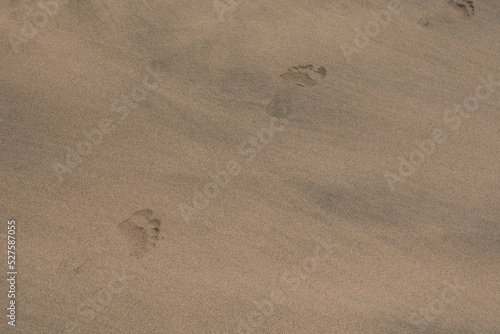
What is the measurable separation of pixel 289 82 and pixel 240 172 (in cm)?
82

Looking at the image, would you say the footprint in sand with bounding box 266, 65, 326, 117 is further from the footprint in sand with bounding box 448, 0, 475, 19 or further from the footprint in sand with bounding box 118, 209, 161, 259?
the footprint in sand with bounding box 448, 0, 475, 19

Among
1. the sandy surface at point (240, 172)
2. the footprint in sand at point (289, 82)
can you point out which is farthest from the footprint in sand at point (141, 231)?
the footprint in sand at point (289, 82)

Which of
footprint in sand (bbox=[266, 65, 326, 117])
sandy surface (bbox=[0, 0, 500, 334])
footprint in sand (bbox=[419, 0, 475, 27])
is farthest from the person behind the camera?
footprint in sand (bbox=[419, 0, 475, 27])

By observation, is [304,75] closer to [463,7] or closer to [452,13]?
[452,13]

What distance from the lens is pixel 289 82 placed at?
2832mm

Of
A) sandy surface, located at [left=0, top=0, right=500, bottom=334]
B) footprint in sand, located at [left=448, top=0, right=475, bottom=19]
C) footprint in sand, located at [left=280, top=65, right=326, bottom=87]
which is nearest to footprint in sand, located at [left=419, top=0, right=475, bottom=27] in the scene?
footprint in sand, located at [left=448, top=0, right=475, bottom=19]

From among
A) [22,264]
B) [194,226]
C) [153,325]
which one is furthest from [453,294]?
[22,264]

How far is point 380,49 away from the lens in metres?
2.99

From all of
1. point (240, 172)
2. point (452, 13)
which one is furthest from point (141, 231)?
point (452, 13)

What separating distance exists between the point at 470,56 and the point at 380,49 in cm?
76

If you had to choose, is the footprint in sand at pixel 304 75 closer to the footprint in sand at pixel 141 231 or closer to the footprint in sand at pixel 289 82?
the footprint in sand at pixel 289 82

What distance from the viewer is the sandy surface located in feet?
7.93

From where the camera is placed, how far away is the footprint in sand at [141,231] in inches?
96.5

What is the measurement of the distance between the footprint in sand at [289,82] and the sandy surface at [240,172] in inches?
0.5
